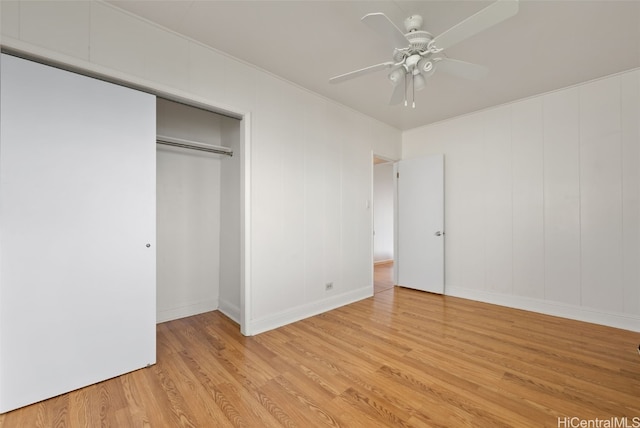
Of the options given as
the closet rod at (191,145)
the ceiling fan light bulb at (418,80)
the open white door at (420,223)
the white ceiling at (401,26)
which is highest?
the white ceiling at (401,26)

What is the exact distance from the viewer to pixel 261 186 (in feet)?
9.37

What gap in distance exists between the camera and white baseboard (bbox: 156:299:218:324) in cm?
304

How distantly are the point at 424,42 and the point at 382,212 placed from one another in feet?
19.1

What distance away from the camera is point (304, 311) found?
3197mm

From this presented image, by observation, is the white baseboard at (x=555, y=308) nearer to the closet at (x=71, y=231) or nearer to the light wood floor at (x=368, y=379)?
the light wood floor at (x=368, y=379)

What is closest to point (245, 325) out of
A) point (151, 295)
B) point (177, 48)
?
point (151, 295)

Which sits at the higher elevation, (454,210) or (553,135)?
(553,135)

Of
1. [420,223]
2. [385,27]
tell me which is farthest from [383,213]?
[385,27]

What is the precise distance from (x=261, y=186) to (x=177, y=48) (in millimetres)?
1387

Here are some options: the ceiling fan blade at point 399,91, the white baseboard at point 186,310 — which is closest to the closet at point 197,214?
the white baseboard at point 186,310

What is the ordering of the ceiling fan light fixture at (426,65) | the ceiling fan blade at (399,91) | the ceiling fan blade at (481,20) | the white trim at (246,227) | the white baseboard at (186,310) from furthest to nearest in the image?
1. the white baseboard at (186,310)
2. the white trim at (246,227)
3. the ceiling fan blade at (399,91)
4. the ceiling fan light fixture at (426,65)
5. the ceiling fan blade at (481,20)

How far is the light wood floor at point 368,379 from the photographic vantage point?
5.31 feet

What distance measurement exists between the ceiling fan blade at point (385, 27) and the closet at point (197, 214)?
194 cm

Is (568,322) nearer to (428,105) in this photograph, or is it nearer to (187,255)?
(428,105)
